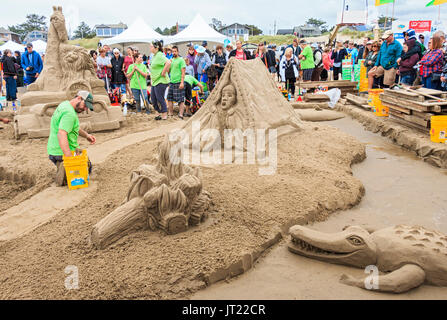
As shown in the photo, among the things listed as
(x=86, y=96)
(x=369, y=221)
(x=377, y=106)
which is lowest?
(x=369, y=221)

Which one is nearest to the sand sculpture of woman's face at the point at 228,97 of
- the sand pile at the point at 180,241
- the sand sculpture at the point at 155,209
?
the sand pile at the point at 180,241

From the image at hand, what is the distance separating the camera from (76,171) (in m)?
4.04

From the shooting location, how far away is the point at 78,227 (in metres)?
3.02

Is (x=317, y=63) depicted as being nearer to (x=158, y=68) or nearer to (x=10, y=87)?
(x=158, y=68)

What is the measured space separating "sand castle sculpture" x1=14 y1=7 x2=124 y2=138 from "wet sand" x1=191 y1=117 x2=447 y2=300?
485 cm

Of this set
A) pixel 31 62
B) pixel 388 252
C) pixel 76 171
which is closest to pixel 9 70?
pixel 31 62

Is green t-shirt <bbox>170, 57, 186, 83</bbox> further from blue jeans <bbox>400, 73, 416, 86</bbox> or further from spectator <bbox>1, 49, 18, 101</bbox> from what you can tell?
spectator <bbox>1, 49, 18, 101</bbox>

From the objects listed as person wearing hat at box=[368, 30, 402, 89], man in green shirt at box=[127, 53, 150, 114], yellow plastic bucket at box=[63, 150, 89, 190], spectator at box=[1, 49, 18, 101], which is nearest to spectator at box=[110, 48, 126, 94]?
man in green shirt at box=[127, 53, 150, 114]

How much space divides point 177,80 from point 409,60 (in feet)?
16.0

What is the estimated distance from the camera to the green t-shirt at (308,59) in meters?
10.3

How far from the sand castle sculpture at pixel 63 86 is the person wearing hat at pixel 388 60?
19.6 feet

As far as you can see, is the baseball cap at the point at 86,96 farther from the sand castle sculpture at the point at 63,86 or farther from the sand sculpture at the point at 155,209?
the sand castle sculpture at the point at 63,86

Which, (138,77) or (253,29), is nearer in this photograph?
(138,77)
